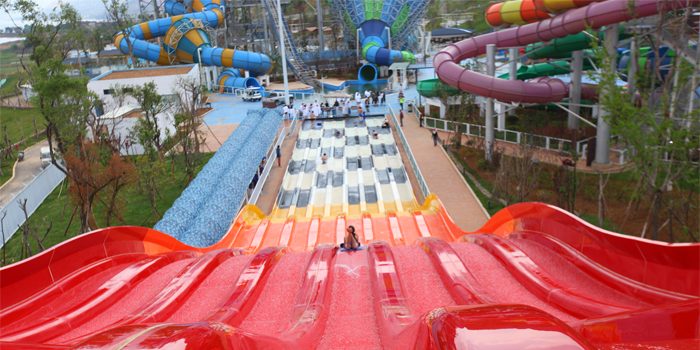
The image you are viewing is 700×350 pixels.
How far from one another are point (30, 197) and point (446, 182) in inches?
518

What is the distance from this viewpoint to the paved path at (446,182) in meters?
12.2

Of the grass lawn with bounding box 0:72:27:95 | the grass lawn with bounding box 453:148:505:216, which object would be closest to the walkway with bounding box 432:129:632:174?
the grass lawn with bounding box 453:148:505:216

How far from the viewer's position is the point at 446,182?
14828mm

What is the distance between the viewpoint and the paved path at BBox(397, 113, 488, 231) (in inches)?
480

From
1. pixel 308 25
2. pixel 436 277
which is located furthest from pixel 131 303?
pixel 308 25

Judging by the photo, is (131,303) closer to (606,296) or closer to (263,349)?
(263,349)

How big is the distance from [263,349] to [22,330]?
2.87m

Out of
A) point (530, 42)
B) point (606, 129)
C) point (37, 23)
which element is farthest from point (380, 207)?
point (37, 23)

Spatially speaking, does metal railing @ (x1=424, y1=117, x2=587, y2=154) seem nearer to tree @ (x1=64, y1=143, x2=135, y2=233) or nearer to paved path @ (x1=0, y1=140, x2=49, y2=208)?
tree @ (x1=64, y1=143, x2=135, y2=233)

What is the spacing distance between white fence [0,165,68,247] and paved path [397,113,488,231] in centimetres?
1086

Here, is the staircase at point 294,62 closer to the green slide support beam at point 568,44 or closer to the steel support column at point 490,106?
the green slide support beam at point 568,44

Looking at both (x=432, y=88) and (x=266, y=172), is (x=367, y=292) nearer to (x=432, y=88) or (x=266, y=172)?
(x=266, y=172)

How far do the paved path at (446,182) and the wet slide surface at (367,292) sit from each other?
12.8 ft

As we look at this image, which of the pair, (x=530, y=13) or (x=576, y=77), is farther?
(x=576, y=77)
